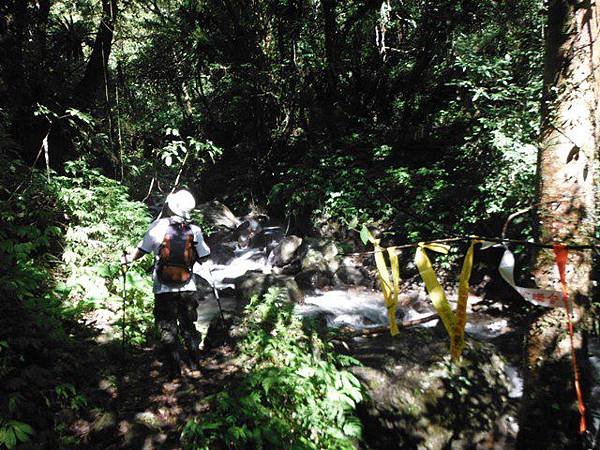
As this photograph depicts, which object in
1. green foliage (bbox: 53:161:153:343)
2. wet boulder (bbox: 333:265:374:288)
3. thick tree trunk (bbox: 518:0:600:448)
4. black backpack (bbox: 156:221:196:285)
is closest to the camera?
thick tree trunk (bbox: 518:0:600:448)

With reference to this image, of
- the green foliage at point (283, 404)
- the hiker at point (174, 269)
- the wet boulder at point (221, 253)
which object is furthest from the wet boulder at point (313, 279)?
the hiker at point (174, 269)

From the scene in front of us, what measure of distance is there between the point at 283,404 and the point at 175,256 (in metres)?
2.13

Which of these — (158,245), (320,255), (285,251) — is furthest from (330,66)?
(158,245)

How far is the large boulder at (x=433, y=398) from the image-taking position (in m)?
4.54

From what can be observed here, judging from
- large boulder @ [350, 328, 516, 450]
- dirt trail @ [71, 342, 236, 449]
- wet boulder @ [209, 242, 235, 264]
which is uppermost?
wet boulder @ [209, 242, 235, 264]

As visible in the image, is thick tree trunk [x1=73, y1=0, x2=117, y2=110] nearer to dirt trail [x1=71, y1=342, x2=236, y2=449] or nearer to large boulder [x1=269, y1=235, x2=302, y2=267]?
large boulder [x1=269, y1=235, x2=302, y2=267]

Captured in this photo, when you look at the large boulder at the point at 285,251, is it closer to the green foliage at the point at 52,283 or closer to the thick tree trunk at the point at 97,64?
the green foliage at the point at 52,283

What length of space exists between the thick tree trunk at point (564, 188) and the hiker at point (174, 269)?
3.79 metres

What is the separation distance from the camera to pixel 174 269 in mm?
4348

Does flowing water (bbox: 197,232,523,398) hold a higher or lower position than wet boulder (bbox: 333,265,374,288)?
lower

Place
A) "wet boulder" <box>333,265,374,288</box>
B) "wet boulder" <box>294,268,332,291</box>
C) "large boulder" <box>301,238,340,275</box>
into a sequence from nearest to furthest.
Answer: "wet boulder" <box>294,268,332,291</box>, "wet boulder" <box>333,265,374,288</box>, "large boulder" <box>301,238,340,275</box>

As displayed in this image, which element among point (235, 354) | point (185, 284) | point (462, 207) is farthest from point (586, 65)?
point (462, 207)

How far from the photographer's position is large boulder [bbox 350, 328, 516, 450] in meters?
4.54

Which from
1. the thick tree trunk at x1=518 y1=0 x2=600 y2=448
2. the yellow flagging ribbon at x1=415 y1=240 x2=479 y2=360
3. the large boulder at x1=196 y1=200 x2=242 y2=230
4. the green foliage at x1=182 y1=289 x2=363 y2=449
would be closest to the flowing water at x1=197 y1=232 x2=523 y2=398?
the green foliage at x1=182 y1=289 x2=363 y2=449
